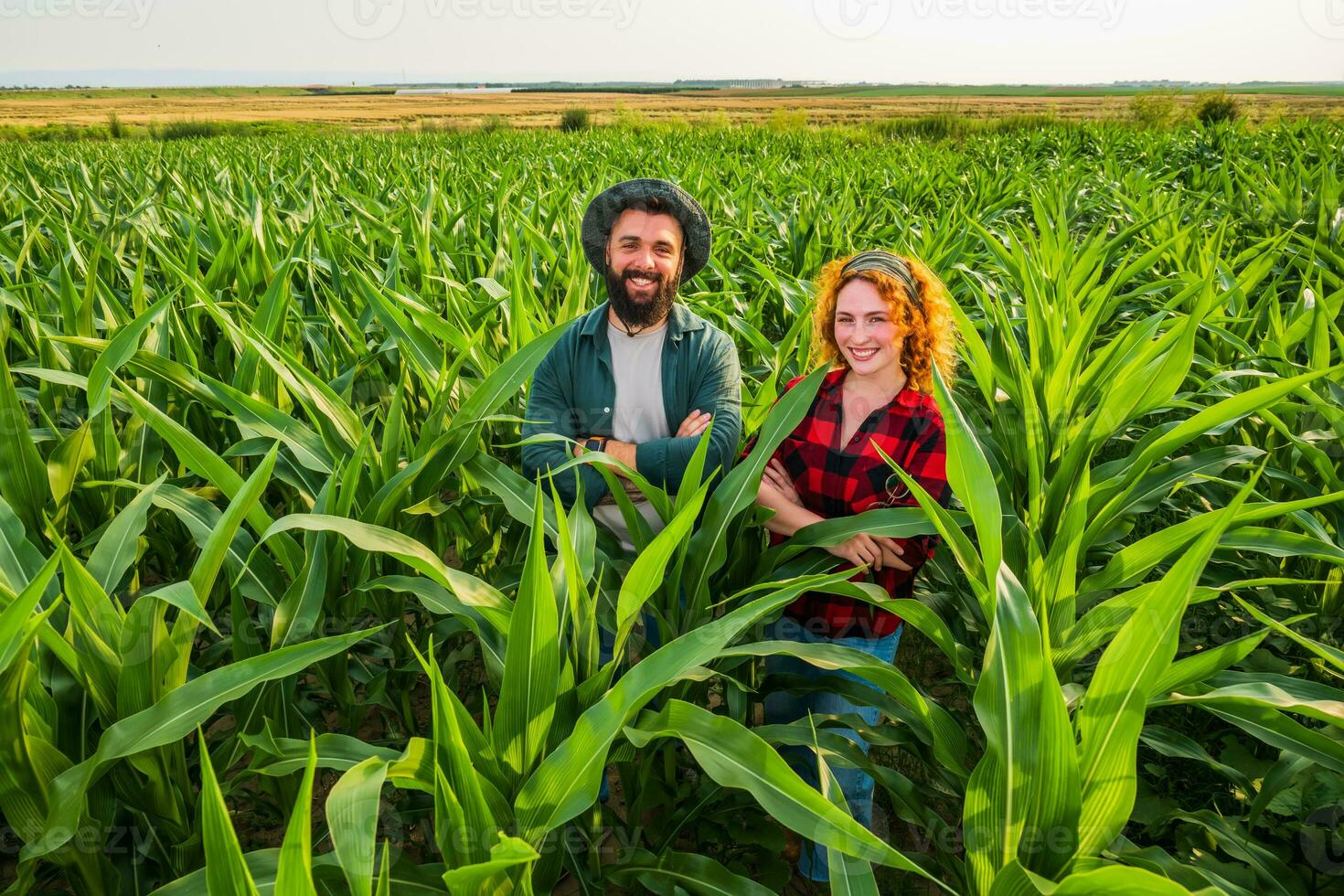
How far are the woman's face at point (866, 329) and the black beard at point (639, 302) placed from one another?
31 cm

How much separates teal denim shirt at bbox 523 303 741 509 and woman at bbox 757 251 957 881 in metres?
0.15

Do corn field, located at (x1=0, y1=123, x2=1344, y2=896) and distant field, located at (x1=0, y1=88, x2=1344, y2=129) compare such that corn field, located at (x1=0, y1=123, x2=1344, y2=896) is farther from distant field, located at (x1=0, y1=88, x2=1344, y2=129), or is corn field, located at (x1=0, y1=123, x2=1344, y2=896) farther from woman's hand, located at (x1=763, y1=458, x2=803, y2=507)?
distant field, located at (x1=0, y1=88, x2=1344, y2=129)

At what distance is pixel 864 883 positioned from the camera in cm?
69

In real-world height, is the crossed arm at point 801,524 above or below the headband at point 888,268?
below

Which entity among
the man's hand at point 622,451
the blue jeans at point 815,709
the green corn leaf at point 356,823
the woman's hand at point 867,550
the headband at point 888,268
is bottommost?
the blue jeans at point 815,709

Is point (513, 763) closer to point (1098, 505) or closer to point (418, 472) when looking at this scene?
point (418, 472)

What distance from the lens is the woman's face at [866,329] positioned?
3.90 feet

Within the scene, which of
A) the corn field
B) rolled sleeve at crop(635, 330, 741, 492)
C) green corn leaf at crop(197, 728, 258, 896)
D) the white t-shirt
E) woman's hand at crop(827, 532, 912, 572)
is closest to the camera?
green corn leaf at crop(197, 728, 258, 896)

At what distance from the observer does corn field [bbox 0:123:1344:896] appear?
0.70 m

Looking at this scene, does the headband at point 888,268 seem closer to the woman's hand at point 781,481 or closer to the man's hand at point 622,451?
the woman's hand at point 781,481

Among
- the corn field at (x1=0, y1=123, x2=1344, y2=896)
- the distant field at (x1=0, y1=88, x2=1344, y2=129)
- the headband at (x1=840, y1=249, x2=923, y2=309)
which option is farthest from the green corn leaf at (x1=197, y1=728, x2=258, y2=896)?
the distant field at (x1=0, y1=88, x2=1344, y2=129)

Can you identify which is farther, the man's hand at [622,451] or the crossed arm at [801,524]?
the man's hand at [622,451]

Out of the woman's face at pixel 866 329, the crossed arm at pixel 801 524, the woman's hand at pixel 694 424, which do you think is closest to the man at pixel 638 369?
the woman's hand at pixel 694 424

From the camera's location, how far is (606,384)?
139cm
